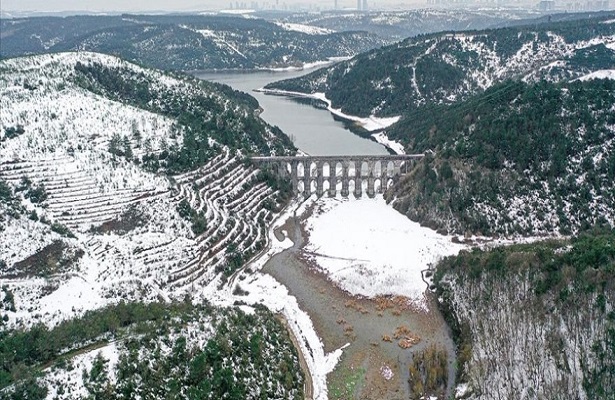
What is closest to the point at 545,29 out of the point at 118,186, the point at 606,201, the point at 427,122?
the point at 427,122

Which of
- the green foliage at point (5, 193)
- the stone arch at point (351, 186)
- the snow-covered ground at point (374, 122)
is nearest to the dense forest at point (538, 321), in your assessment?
the stone arch at point (351, 186)

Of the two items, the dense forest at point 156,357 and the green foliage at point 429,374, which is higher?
the dense forest at point 156,357

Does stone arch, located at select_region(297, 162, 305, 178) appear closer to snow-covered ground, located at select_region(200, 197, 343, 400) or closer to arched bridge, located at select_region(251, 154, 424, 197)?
arched bridge, located at select_region(251, 154, 424, 197)

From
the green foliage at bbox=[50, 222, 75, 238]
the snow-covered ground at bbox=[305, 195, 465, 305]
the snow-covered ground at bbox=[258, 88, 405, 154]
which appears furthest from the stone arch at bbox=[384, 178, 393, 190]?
the green foliage at bbox=[50, 222, 75, 238]

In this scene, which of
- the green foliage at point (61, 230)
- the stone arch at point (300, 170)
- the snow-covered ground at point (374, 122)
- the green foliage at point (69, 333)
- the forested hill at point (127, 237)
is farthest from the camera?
the snow-covered ground at point (374, 122)

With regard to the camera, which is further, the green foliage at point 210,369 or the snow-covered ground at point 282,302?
the snow-covered ground at point 282,302

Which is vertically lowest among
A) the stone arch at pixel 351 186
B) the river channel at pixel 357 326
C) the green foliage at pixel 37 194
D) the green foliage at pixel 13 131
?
the river channel at pixel 357 326

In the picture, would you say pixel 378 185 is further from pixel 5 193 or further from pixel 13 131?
pixel 5 193

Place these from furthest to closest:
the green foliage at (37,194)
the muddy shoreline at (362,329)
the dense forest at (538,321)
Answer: the green foliage at (37,194)
the muddy shoreline at (362,329)
the dense forest at (538,321)

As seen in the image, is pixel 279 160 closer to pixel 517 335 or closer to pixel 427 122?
pixel 427 122

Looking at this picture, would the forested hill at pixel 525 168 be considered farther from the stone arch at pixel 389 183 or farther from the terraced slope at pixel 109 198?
the terraced slope at pixel 109 198
